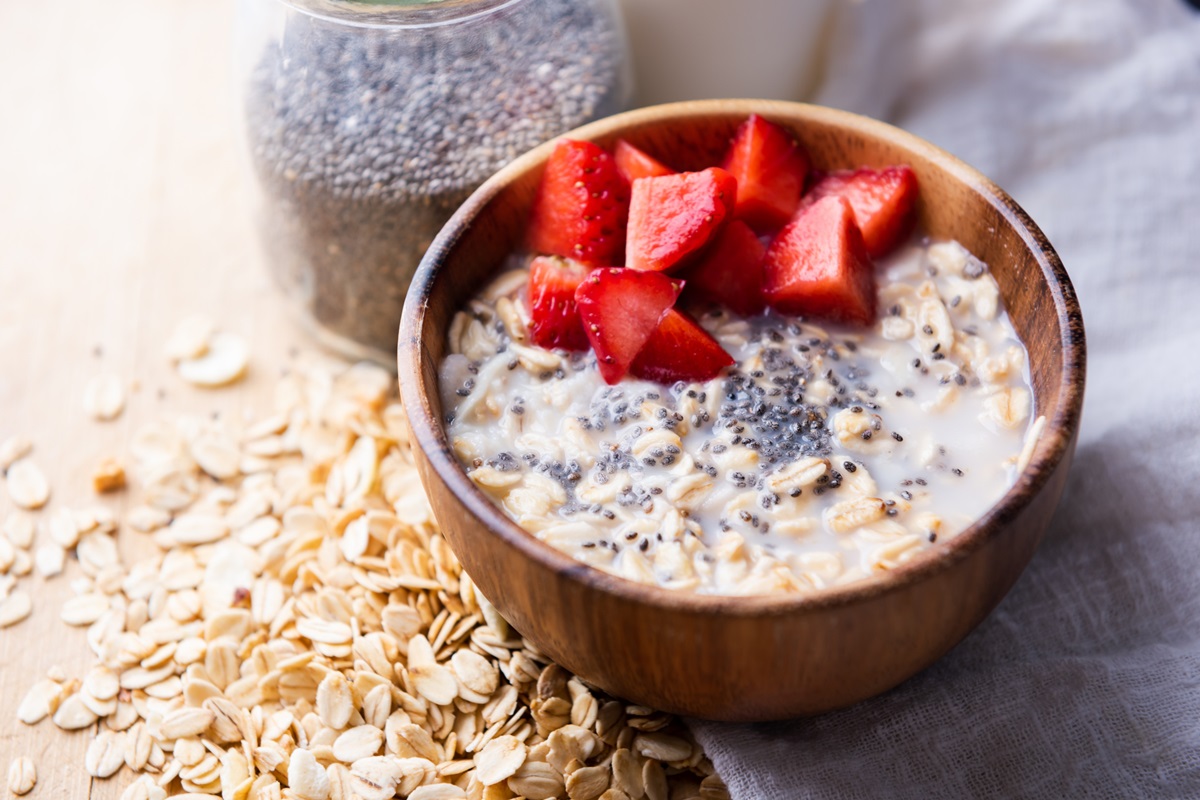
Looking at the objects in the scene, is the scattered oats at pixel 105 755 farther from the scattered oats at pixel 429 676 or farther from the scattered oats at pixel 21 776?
the scattered oats at pixel 429 676

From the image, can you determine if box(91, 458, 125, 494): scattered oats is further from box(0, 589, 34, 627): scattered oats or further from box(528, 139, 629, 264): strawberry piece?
box(528, 139, 629, 264): strawberry piece

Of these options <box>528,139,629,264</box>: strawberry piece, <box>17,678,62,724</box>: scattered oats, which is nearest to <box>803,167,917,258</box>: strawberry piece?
<box>528,139,629,264</box>: strawberry piece

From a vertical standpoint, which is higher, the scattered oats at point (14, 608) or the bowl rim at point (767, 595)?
the bowl rim at point (767, 595)

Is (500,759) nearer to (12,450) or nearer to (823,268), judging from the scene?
(823,268)

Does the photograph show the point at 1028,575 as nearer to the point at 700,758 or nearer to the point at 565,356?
the point at 700,758

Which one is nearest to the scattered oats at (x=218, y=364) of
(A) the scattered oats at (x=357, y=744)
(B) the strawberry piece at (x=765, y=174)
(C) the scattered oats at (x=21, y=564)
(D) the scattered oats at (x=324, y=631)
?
(C) the scattered oats at (x=21, y=564)
